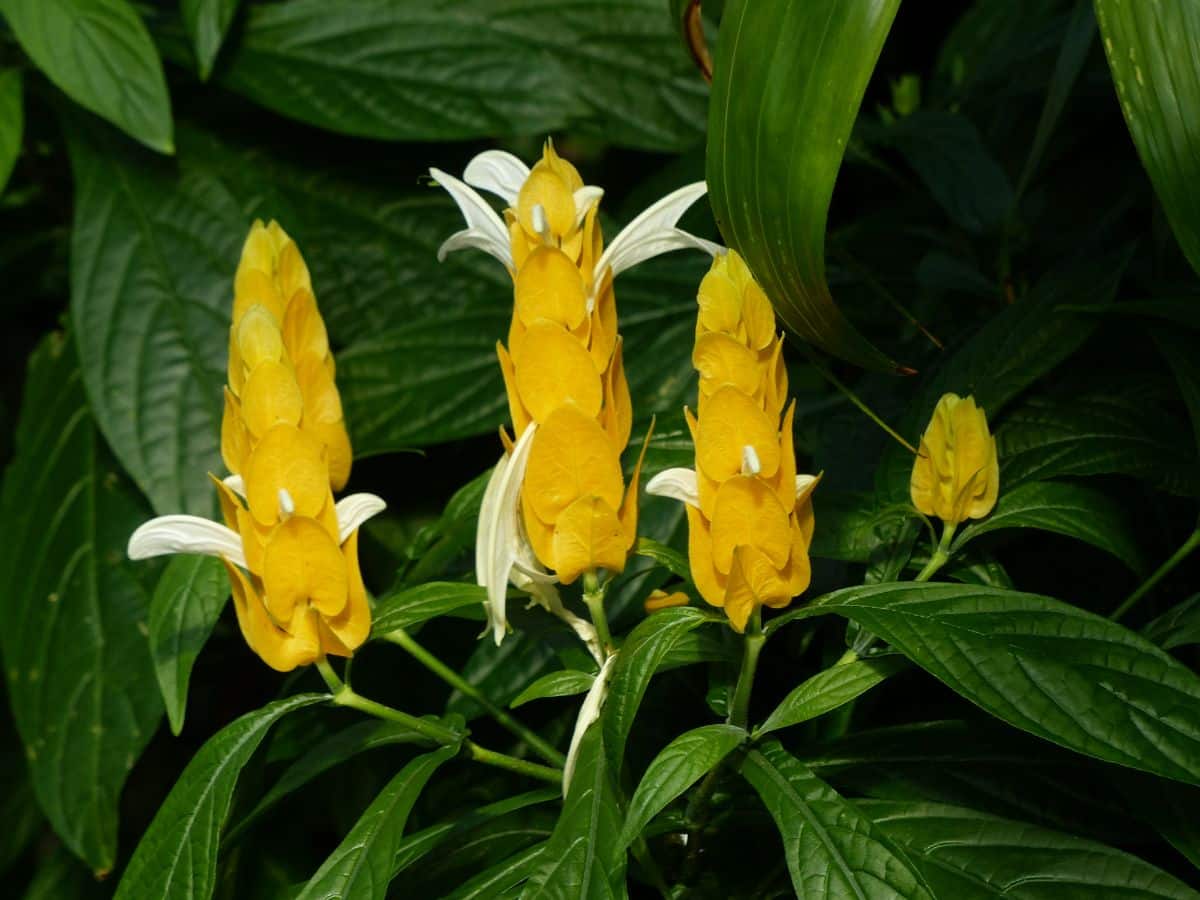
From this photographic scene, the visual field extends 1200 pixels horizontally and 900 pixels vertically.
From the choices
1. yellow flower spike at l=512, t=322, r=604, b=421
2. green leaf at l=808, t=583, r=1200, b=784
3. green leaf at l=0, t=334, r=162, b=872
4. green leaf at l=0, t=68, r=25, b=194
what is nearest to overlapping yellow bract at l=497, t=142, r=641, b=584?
yellow flower spike at l=512, t=322, r=604, b=421

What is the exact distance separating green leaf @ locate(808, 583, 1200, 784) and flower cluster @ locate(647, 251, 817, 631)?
38 millimetres

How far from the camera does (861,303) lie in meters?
1.13

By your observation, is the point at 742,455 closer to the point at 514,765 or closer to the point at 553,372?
the point at 553,372

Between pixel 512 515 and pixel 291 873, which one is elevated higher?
pixel 512 515

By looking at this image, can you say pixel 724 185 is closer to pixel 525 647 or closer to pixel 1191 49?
pixel 1191 49

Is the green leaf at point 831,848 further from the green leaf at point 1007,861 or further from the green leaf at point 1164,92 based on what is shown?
the green leaf at point 1164,92

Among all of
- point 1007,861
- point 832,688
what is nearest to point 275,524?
point 832,688

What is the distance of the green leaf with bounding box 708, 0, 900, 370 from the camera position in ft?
1.80

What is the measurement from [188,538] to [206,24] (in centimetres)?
70

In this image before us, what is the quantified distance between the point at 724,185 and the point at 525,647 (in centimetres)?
38

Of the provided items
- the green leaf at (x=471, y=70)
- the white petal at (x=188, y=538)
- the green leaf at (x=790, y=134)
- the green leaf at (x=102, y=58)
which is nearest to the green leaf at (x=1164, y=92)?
the green leaf at (x=790, y=134)

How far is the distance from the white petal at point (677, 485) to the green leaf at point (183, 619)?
0.26 m

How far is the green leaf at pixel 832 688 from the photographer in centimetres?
60

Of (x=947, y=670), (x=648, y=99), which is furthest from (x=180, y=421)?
(x=947, y=670)
